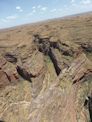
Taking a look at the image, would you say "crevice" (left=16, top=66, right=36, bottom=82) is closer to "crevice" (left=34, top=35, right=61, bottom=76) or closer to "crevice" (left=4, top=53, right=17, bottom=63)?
"crevice" (left=4, top=53, right=17, bottom=63)

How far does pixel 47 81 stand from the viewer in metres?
42.0

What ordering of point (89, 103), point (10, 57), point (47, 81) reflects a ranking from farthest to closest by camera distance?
1. point (10, 57)
2. point (47, 81)
3. point (89, 103)

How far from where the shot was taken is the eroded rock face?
2666 centimetres

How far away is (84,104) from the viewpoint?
28.9 meters

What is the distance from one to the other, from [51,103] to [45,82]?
15.3m

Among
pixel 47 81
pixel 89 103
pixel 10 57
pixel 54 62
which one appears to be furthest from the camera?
pixel 10 57

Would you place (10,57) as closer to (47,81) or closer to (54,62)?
(54,62)

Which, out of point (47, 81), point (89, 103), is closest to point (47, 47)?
point (47, 81)

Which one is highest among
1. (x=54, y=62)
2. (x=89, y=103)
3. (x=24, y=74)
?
(x=89, y=103)

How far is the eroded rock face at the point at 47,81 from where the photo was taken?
26.7 m

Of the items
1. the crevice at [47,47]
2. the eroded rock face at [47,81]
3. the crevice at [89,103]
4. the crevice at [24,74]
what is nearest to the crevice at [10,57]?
the eroded rock face at [47,81]

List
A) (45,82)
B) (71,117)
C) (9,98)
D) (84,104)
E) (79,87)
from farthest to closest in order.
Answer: (45,82), (9,98), (79,87), (84,104), (71,117)

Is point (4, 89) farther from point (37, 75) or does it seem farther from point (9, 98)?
point (37, 75)

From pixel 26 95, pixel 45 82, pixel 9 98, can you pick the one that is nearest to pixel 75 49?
pixel 45 82
